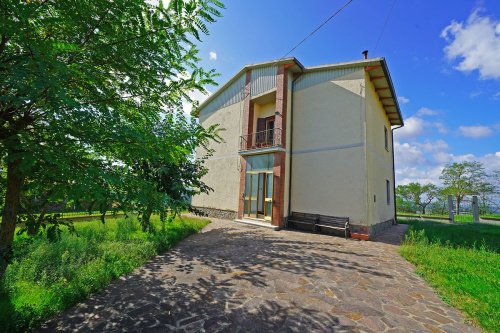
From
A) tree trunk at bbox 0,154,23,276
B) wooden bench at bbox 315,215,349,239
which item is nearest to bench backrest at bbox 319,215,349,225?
wooden bench at bbox 315,215,349,239

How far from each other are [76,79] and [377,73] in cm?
1141

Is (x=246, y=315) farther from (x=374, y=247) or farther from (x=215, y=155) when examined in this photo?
(x=215, y=155)

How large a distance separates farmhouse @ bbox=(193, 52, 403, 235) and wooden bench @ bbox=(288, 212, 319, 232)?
0.75 feet

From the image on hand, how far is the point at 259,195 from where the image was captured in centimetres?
1214

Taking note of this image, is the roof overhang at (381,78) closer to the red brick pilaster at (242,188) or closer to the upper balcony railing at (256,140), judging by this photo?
the upper balcony railing at (256,140)

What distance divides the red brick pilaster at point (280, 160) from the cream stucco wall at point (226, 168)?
305cm

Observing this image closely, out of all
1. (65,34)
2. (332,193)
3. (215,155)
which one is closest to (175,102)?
(65,34)

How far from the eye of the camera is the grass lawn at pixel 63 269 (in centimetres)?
322

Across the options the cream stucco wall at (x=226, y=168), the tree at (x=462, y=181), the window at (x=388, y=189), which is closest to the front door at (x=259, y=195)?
the cream stucco wall at (x=226, y=168)

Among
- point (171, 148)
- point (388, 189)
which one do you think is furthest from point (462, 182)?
point (171, 148)

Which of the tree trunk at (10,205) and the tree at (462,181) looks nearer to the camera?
the tree trunk at (10,205)

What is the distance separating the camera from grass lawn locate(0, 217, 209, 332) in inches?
127

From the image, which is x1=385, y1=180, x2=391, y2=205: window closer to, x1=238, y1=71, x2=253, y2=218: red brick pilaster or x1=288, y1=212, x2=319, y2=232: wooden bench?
x1=288, y1=212, x2=319, y2=232: wooden bench

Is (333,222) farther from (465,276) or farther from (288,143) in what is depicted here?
(465,276)
